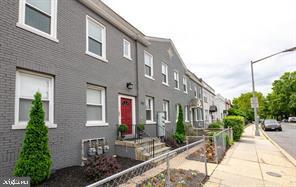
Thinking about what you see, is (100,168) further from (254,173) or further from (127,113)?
(254,173)

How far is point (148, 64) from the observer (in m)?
13.5

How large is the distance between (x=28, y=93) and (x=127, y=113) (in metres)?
5.42

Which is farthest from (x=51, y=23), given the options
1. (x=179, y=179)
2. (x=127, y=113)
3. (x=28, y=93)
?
(x=179, y=179)

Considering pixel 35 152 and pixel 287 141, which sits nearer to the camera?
pixel 35 152

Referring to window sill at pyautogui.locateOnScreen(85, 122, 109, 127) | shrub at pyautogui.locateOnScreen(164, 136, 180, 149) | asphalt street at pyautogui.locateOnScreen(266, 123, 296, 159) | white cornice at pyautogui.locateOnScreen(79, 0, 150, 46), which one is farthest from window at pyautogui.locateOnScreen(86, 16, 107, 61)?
asphalt street at pyautogui.locateOnScreen(266, 123, 296, 159)

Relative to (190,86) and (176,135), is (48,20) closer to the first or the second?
(176,135)

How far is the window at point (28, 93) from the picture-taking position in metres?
5.62

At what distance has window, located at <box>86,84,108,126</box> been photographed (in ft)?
27.1

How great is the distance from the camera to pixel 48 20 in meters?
6.80

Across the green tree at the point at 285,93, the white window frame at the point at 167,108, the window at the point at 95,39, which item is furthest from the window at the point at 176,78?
the green tree at the point at 285,93

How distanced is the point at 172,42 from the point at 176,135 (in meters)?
8.31

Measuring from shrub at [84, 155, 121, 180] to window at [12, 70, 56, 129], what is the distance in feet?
5.68

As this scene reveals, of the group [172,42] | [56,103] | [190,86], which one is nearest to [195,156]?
[56,103]

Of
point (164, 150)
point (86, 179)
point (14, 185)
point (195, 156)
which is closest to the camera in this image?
point (14, 185)
